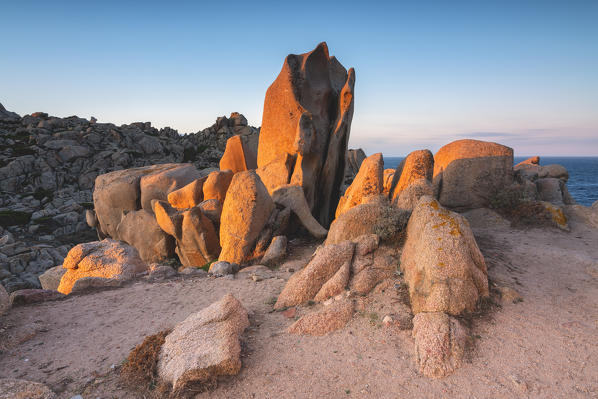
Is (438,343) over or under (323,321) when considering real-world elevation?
over

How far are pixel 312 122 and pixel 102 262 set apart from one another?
39.8ft

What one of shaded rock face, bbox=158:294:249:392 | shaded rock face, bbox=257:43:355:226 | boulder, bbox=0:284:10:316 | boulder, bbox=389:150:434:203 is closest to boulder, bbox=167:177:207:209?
shaded rock face, bbox=257:43:355:226

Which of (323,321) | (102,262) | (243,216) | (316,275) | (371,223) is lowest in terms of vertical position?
(102,262)

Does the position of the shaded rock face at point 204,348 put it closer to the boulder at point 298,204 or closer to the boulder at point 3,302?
the boulder at point 3,302

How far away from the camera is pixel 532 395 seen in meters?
4.66

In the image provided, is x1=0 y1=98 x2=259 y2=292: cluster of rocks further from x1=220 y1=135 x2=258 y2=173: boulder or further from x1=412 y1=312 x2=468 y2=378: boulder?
x1=412 y1=312 x2=468 y2=378: boulder

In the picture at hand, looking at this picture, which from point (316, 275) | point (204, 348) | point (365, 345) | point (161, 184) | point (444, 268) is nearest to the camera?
point (204, 348)

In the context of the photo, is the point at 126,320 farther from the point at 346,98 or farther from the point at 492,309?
the point at 346,98

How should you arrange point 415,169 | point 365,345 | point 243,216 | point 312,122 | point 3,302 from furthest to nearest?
point 312,122, point 243,216, point 415,169, point 3,302, point 365,345

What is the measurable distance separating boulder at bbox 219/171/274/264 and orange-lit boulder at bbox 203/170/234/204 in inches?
112

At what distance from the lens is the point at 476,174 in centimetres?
1428

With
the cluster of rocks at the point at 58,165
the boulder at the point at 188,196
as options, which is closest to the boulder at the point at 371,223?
the boulder at the point at 188,196

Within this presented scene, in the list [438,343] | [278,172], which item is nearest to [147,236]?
[278,172]

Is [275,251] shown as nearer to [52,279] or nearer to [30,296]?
[30,296]
